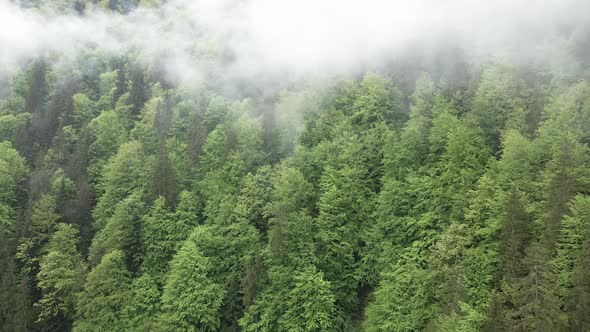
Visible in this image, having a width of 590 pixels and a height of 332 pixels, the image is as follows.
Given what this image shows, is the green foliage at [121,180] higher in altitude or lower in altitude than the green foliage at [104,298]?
higher

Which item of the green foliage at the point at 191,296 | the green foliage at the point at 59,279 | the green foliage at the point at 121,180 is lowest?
the green foliage at the point at 191,296

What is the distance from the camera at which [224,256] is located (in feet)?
169

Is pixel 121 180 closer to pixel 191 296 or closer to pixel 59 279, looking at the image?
pixel 59 279

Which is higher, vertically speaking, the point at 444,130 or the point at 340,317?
the point at 444,130

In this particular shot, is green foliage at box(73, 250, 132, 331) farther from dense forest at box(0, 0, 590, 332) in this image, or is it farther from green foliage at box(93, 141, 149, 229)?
green foliage at box(93, 141, 149, 229)

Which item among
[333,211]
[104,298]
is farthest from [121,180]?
[333,211]

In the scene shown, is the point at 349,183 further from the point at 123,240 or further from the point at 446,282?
the point at 123,240

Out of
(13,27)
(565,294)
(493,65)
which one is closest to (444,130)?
(493,65)

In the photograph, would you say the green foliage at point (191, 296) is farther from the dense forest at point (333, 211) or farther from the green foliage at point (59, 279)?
the green foliage at point (59, 279)

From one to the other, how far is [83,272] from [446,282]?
136 ft

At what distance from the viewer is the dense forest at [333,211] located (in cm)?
3612

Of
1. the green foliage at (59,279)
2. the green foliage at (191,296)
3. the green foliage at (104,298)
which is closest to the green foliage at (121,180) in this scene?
the green foliage at (59,279)

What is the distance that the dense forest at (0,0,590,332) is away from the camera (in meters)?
36.1

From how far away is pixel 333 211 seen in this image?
4909 centimetres
